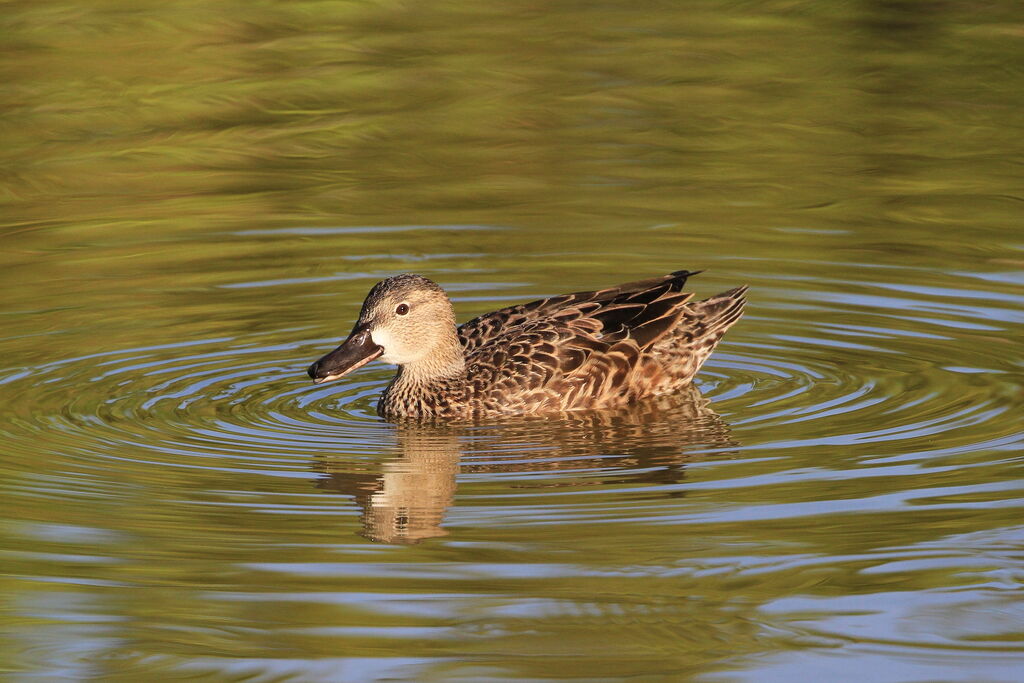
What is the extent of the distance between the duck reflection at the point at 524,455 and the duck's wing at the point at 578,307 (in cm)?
58

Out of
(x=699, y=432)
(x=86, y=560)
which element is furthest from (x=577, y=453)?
(x=86, y=560)

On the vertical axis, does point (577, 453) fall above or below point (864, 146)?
below

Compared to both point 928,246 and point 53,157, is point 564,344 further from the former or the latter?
point 53,157

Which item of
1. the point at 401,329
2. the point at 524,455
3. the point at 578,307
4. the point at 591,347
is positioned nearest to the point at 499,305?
the point at 578,307

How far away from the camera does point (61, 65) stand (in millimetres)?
17016

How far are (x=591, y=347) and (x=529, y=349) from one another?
0.36 meters

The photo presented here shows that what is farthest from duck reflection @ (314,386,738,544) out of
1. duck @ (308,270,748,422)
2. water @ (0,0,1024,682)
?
duck @ (308,270,748,422)

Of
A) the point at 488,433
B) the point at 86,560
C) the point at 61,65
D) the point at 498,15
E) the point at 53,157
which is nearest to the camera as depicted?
the point at 86,560

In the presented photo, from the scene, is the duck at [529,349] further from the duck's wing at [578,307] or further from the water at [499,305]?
the water at [499,305]

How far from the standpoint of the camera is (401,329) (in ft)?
32.5

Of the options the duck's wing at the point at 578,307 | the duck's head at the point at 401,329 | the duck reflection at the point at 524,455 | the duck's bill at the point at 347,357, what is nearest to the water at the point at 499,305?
the duck reflection at the point at 524,455

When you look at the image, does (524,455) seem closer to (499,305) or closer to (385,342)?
(385,342)

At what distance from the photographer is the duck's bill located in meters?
9.47

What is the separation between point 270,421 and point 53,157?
6.38 metres
